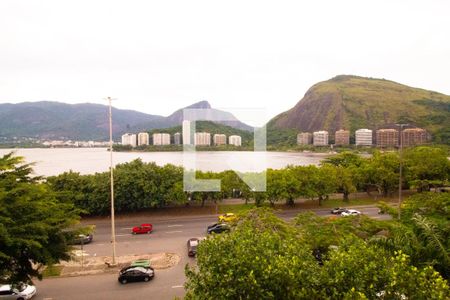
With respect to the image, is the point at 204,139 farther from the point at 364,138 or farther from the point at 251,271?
the point at 364,138

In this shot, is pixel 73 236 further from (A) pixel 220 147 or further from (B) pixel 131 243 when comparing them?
(A) pixel 220 147

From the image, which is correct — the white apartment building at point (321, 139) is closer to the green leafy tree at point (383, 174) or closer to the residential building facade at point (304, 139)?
the residential building facade at point (304, 139)

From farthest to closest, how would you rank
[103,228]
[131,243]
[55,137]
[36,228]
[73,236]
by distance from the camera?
[55,137] → [103,228] → [131,243] → [73,236] → [36,228]

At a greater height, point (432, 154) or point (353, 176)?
point (432, 154)

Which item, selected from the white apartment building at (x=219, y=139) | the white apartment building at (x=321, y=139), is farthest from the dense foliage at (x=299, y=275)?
the white apartment building at (x=321, y=139)

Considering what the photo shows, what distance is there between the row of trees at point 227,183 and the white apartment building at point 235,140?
405 cm

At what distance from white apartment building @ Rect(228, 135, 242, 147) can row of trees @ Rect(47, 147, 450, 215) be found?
4.05 meters

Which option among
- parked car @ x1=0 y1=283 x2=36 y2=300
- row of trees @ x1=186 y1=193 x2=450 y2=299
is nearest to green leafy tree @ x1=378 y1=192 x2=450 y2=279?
row of trees @ x1=186 y1=193 x2=450 y2=299

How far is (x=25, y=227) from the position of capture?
7961 millimetres

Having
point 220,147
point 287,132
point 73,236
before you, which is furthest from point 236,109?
point 287,132

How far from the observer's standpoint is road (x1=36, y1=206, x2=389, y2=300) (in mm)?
10880

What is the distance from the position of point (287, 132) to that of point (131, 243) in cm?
11574

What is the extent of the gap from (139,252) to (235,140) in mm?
14922

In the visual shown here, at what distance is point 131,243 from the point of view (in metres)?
16.1
